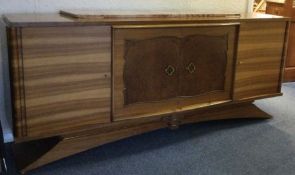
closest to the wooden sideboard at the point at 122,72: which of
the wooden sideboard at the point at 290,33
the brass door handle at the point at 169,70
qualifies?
the brass door handle at the point at 169,70

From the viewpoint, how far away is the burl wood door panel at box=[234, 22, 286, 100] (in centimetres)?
226

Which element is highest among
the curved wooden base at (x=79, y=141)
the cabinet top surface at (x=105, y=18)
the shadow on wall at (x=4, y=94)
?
the cabinet top surface at (x=105, y=18)

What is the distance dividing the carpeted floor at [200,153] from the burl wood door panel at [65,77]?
25 cm

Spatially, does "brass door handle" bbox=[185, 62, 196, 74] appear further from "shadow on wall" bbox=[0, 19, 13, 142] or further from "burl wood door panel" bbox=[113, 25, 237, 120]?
"shadow on wall" bbox=[0, 19, 13, 142]

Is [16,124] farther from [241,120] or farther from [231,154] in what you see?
[241,120]

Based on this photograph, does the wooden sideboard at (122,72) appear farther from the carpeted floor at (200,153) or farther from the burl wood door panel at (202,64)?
the carpeted floor at (200,153)

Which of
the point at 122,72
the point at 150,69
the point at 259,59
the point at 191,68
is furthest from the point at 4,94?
the point at 259,59

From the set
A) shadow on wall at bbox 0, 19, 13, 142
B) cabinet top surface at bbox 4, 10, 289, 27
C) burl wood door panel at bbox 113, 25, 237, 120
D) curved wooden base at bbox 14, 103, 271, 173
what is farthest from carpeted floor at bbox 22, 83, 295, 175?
cabinet top surface at bbox 4, 10, 289, 27

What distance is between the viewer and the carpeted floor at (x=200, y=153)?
190 centimetres

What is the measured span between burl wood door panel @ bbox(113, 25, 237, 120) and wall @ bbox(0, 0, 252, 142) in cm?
49

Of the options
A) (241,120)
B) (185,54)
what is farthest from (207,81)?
(241,120)

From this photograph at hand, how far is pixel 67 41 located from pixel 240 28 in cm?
107

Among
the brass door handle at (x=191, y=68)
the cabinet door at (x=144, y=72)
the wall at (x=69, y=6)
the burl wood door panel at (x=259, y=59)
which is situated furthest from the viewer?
the burl wood door panel at (x=259, y=59)

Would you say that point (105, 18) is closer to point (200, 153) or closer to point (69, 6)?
point (69, 6)
